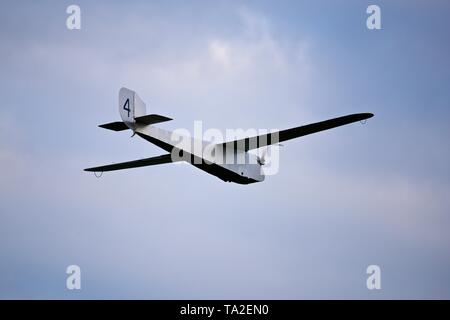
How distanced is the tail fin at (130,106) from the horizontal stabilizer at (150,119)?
338mm

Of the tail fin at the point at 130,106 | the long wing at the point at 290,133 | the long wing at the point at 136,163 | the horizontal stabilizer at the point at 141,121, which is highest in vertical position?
the tail fin at the point at 130,106

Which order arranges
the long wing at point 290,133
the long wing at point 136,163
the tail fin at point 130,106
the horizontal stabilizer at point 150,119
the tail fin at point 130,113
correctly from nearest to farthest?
1. the horizontal stabilizer at point 150,119
2. the tail fin at point 130,113
3. the tail fin at point 130,106
4. the long wing at point 290,133
5. the long wing at point 136,163

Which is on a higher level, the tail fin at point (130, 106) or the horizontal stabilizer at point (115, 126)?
the tail fin at point (130, 106)

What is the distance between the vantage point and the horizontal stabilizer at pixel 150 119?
78.9 ft

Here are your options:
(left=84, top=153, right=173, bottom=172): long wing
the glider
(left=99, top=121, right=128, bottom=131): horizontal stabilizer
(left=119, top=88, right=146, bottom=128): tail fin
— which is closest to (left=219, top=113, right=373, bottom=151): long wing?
the glider

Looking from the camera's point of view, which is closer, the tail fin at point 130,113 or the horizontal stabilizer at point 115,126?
the tail fin at point 130,113

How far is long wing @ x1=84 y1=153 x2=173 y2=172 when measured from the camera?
29522 mm

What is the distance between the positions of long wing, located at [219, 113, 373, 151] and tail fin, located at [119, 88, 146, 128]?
4352mm

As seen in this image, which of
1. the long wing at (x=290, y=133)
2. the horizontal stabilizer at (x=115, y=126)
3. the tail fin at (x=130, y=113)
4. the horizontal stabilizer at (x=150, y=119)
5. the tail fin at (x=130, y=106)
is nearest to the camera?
the horizontal stabilizer at (x=150, y=119)

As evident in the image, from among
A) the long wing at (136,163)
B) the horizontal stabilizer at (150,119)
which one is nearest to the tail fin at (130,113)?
the horizontal stabilizer at (150,119)

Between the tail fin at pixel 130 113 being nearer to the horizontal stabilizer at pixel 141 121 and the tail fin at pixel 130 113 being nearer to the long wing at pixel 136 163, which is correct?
the horizontal stabilizer at pixel 141 121

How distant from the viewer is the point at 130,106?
995 inches
